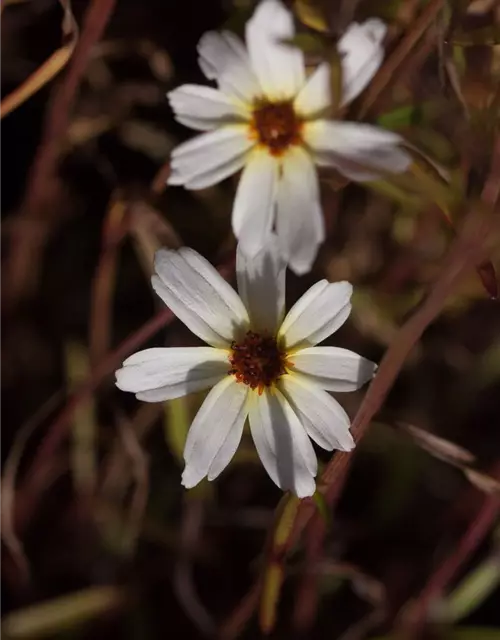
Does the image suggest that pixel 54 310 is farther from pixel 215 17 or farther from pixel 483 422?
pixel 483 422

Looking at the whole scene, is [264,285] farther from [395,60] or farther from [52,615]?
[52,615]

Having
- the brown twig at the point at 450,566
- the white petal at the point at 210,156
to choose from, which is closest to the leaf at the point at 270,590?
the brown twig at the point at 450,566

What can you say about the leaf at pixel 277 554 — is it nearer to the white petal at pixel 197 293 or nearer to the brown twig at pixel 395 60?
the white petal at pixel 197 293

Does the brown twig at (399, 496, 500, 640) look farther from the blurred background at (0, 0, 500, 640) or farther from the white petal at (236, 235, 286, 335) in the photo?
the white petal at (236, 235, 286, 335)

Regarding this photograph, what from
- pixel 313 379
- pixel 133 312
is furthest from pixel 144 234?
pixel 133 312

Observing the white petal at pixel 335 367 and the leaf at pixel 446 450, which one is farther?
the leaf at pixel 446 450

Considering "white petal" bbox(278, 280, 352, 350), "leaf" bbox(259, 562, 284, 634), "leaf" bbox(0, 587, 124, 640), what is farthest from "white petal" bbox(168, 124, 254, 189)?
"leaf" bbox(0, 587, 124, 640)
